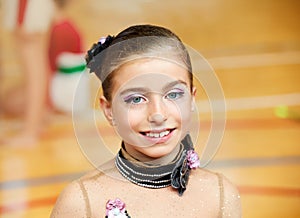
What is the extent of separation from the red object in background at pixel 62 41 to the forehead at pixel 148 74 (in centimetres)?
262

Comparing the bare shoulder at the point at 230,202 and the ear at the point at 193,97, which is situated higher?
the ear at the point at 193,97

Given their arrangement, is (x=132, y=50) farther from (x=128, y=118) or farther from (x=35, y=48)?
(x=35, y=48)

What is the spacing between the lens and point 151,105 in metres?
1.25

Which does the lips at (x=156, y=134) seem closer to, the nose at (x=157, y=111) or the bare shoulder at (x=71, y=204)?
the nose at (x=157, y=111)

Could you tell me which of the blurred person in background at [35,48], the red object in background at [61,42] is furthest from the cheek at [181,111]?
the red object in background at [61,42]

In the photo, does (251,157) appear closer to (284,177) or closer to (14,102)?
(284,177)

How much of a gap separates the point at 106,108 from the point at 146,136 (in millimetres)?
94

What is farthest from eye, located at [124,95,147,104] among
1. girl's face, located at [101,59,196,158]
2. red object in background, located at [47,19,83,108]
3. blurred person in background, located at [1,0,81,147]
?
red object in background, located at [47,19,83,108]

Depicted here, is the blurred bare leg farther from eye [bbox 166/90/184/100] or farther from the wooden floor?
eye [bbox 166/90/184/100]

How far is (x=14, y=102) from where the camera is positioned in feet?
13.0

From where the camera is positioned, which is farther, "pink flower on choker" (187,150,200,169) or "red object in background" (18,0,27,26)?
"red object in background" (18,0,27,26)

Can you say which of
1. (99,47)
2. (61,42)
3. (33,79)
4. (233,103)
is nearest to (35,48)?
(33,79)

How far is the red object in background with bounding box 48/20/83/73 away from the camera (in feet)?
12.7

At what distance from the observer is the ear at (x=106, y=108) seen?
1.30 meters
